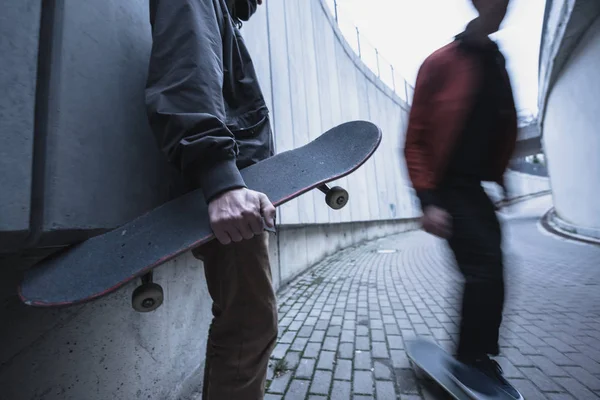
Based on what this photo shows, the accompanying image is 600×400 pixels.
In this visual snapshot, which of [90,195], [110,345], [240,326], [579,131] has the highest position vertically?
[579,131]

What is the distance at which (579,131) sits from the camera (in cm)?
643

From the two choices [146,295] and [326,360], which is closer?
[146,295]

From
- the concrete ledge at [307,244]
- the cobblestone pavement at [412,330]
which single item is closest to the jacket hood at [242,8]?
the cobblestone pavement at [412,330]

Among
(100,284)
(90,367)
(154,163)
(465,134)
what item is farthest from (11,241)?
(465,134)

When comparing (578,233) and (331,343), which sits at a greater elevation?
(331,343)

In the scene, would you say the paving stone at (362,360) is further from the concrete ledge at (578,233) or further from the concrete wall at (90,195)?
the concrete ledge at (578,233)

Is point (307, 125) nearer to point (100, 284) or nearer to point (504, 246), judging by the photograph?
point (504, 246)

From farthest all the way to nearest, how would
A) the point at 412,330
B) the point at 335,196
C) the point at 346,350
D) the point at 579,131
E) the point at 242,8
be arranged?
the point at 579,131
the point at 412,330
the point at 346,350
the point at 242,8
the point at 335,196

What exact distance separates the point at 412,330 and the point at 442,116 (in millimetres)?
2002

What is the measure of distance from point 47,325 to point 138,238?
614mm

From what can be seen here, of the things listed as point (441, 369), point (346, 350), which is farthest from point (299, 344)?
point (441, 369)

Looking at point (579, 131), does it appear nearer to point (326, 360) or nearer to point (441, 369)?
point (441, 369)

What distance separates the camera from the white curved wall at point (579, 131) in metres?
5.50

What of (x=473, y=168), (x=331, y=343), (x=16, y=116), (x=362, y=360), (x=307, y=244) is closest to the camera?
(x=16, y=116)
